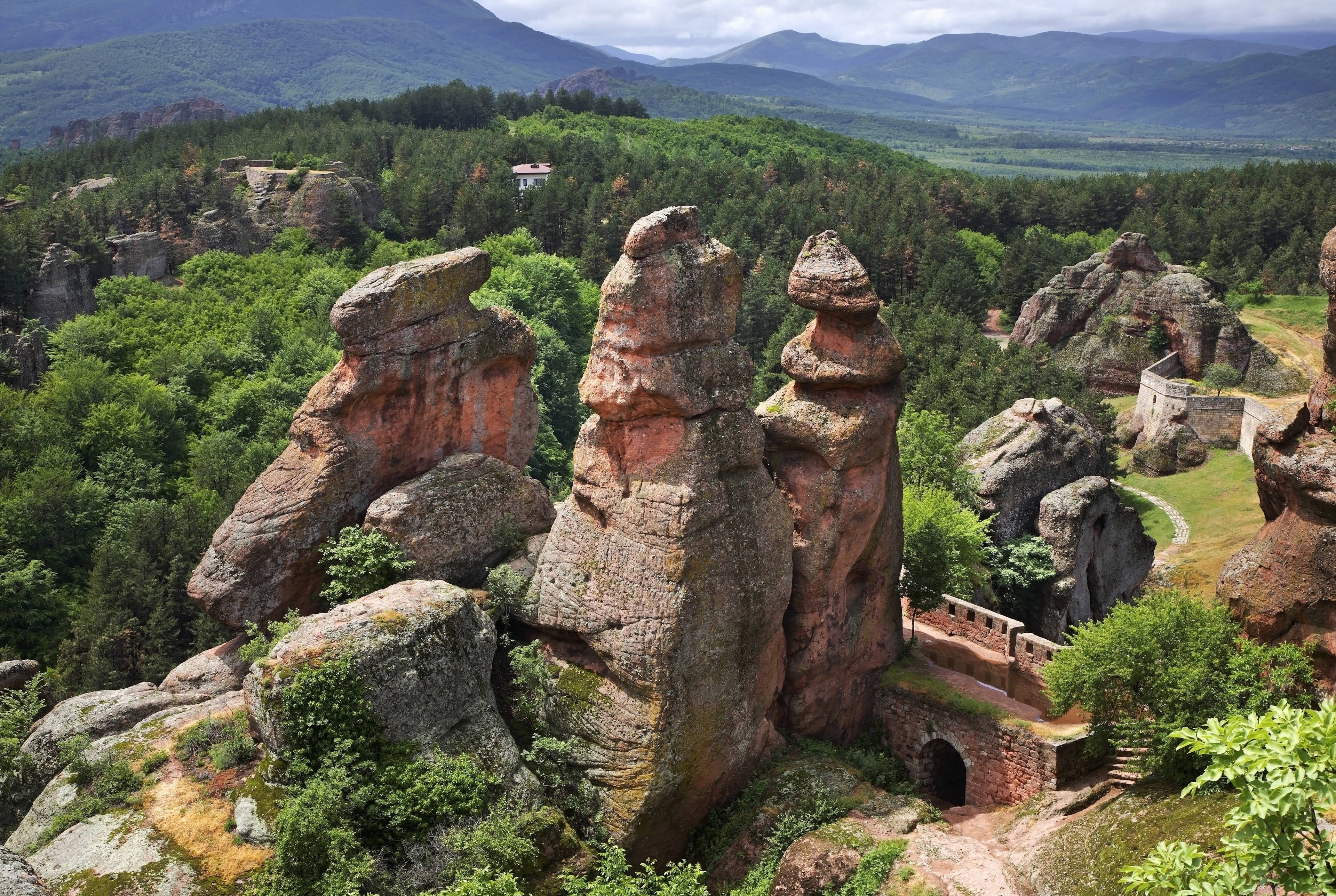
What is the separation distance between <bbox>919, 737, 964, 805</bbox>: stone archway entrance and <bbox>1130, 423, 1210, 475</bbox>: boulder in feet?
137

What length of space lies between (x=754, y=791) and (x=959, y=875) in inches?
213

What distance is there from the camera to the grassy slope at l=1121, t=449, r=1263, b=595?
53.4 metres

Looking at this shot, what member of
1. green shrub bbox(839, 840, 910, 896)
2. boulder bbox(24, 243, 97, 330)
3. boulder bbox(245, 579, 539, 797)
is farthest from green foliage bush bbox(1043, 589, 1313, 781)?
boulder bbox(24, 243, 97, 330)

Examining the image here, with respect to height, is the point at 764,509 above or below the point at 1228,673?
above

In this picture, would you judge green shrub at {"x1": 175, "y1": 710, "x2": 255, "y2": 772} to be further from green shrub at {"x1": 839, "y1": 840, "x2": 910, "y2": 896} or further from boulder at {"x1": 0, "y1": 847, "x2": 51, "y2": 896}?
green shrub at {"x1": 839, "y1": 840, "x2": 910, "y2": 896}

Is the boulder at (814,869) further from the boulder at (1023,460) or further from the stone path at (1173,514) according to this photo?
the stone path at (1173,514)

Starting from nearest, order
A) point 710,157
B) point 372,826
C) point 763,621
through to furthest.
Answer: point 372,826 → point 763,621 → point 710,157

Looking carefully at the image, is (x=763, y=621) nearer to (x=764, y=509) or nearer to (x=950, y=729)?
(x=764, y=509)

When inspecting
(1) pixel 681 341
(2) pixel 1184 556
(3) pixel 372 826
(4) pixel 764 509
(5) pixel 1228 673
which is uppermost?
(1) pixel 681 341

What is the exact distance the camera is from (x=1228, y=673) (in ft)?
90.3

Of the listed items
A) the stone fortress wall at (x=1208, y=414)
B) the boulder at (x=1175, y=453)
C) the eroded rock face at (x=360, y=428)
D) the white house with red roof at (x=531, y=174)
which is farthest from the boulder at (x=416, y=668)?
the white house with red roof at (x=531, y=174)

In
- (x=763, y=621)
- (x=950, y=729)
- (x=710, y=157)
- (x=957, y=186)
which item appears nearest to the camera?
(x=763, y=621)

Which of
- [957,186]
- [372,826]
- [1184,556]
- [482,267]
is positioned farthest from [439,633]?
[957,186]

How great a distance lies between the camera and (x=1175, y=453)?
230 ft
